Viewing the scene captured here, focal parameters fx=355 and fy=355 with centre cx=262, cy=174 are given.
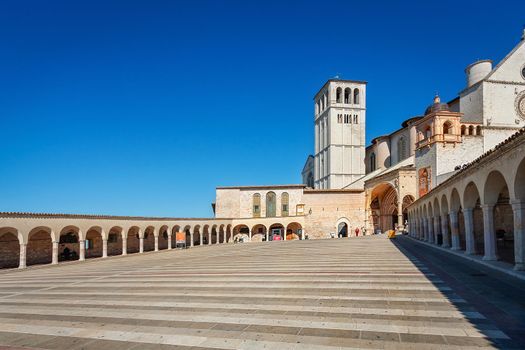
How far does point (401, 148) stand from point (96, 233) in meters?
39.5

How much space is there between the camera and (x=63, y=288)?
1138 centimetres

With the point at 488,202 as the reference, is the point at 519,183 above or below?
above

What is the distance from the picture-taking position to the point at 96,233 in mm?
31016

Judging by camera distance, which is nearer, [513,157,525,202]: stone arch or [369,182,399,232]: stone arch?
[513,157,525,202]: stone arch

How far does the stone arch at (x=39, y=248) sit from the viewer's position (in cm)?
2503

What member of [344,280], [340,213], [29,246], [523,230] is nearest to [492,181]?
[523,230]

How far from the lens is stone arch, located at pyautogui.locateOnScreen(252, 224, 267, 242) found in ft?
157

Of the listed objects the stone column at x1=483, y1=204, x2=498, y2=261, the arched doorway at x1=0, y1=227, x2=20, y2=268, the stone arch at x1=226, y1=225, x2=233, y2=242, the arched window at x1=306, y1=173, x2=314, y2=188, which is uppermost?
the arched window at x1=306, y1=173, x2=314, y2=188

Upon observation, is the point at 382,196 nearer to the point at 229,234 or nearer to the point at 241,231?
the point at 241,231

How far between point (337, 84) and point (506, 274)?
181 feet

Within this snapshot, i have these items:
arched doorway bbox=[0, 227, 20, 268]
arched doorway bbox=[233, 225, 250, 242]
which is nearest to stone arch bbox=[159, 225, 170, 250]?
arched doorway bbox=[233, 225, 250, 242]

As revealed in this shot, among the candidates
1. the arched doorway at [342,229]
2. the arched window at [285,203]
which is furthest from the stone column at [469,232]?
the arched window at [285,203]

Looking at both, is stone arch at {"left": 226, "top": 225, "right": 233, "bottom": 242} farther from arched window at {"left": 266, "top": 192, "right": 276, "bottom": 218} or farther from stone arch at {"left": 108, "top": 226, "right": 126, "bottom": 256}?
stone arch at {"left": 108, "top": 226, "right": 126, "bottom": 256}

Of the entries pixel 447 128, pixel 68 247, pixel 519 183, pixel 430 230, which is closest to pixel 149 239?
pixel 68 247
